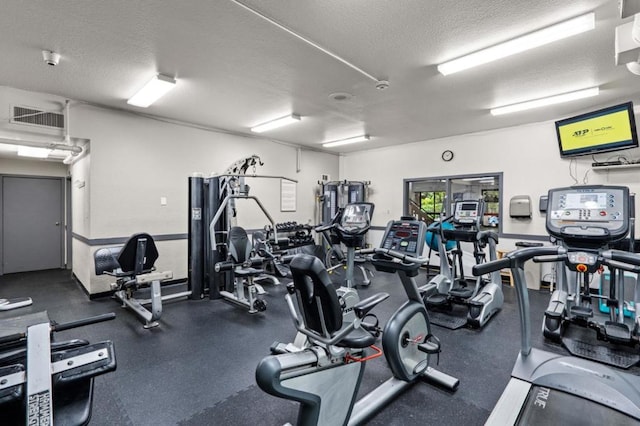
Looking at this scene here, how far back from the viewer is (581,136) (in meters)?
4.61

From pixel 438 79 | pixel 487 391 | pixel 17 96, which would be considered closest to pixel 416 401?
pixel 487 391

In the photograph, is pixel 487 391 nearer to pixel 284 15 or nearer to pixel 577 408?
pixel 577 408

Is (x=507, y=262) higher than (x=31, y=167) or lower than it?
lower

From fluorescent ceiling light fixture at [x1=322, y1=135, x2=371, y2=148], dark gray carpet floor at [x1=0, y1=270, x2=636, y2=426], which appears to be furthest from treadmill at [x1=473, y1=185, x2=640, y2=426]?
fluorescent ceiling light fixture at [x1=322, y1=135, x2=371, y2=148]

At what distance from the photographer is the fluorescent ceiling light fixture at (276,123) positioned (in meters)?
5.17

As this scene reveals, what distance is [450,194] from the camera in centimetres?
657

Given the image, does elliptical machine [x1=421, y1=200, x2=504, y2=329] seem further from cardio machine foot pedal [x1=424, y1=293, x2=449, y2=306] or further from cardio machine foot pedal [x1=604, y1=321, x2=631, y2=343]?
cardio machine foot pedal [x1=604, y1=321, x2=631, y2=343]

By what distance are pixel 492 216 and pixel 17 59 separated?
285 inches

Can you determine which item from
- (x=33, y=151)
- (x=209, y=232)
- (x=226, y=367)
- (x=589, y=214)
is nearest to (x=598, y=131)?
(x=589, y=214)

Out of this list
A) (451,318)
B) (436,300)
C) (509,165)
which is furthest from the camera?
(509,165)

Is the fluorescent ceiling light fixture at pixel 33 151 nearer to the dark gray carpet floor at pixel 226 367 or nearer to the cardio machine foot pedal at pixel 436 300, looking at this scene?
the dark gray carpet floor at pixel 226 367

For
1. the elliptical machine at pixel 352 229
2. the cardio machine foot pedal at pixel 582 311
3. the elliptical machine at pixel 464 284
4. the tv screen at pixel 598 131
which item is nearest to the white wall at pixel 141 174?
the elliptical machine at pixel 352 229

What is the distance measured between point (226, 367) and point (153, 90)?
338 cm

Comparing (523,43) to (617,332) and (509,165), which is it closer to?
(617,332)
